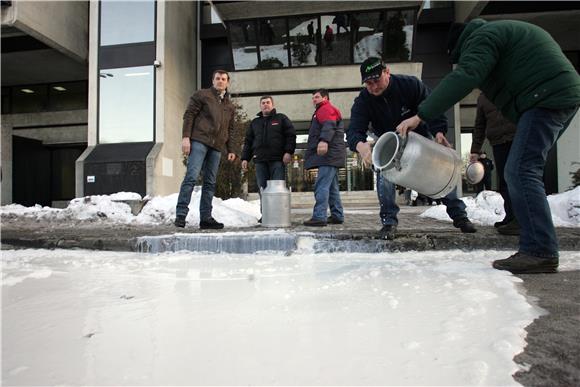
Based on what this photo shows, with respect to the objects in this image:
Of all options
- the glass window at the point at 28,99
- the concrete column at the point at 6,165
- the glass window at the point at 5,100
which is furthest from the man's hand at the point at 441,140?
the glass window at the point at 5,100

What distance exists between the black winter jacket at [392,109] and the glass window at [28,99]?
17.9 meters

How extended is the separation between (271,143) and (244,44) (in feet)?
31.6

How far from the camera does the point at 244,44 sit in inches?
524

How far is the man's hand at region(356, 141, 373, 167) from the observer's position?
290 cm

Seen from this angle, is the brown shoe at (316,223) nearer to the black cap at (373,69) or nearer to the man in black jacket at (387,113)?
the man in black jacket at (387,113)

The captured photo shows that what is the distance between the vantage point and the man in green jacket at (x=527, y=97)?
2.11 meters

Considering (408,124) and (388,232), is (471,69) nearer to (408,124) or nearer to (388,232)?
(408,124)

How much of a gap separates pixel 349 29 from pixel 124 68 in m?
7.03

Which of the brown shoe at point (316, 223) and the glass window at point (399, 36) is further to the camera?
the glass window at point (399, 36)

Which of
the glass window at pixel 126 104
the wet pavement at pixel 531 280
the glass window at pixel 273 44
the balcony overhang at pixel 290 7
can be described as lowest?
the wet pavement at pixel 531 280

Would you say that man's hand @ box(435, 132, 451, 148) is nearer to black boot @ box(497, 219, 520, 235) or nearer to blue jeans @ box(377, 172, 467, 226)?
blue jeans @ box(377, 172, 467, 226)

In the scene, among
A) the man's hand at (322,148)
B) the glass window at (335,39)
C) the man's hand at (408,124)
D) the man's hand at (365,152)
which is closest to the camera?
the man's hand at (408,124)

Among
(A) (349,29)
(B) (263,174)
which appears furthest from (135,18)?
(B) (263,174)

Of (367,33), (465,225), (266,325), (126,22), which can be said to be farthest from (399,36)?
(266,325)
